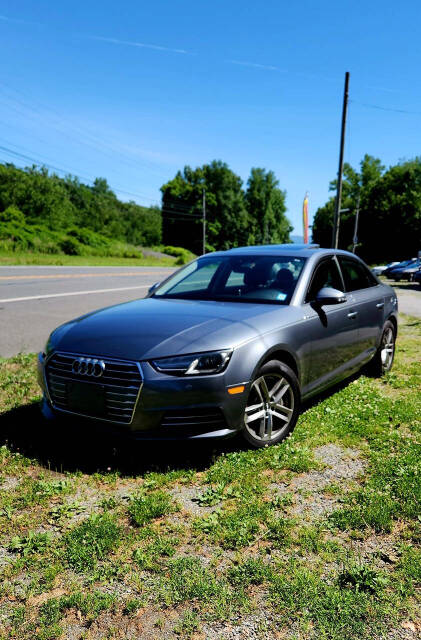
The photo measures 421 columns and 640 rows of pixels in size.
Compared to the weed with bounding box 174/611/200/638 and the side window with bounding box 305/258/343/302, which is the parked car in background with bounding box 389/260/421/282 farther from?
the weed with bounding box 174/611/200/638

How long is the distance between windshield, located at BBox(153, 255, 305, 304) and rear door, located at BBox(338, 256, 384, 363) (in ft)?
3.05

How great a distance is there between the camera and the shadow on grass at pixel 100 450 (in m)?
3.31

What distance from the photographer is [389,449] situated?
12.5 feet

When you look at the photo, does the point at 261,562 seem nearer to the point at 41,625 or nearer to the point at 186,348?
the point at 41,625

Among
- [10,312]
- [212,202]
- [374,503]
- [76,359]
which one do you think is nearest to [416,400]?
[374,503]

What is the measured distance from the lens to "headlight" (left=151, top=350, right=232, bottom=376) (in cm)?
318

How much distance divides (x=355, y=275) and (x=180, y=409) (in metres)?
3.16

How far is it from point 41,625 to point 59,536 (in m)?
0.65

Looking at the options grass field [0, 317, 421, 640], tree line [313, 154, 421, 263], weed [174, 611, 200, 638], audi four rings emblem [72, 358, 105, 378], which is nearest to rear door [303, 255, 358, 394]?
grass field [0, 317, 421, 640]

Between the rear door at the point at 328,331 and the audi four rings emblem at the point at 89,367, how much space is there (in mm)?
1763

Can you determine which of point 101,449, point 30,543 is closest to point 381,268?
point 101,449

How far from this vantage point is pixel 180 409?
3189 millimetres

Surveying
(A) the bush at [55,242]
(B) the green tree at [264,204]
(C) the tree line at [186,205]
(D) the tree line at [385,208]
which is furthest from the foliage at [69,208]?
(D) the tree line at [385,208]

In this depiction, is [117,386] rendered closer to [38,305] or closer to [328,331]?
[328,331]
